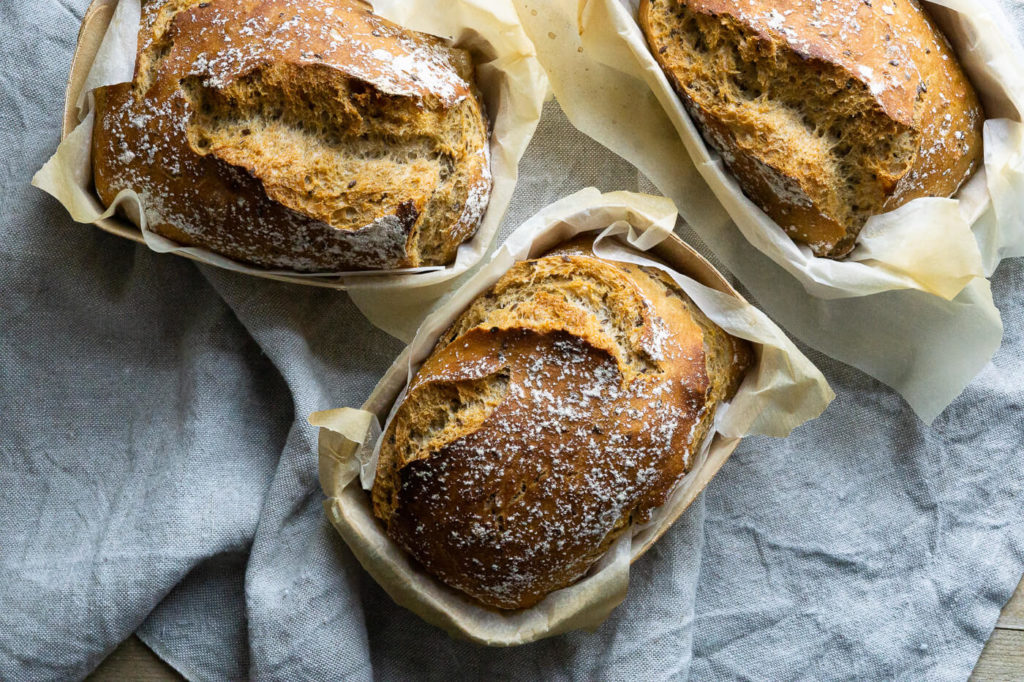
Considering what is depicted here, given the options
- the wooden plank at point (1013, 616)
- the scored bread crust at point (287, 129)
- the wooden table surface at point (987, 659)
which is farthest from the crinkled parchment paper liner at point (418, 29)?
the wooden plank at point (1013, 616)

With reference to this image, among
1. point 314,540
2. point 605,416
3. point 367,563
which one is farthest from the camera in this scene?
point 314,540

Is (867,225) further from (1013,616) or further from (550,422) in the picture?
(1013,616)

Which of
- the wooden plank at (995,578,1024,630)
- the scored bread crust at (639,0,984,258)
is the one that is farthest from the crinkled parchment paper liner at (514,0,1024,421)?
the wooden plank at (995,578,1024,630)

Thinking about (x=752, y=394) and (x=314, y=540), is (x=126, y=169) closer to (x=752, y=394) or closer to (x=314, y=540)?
(x=314, y=540)

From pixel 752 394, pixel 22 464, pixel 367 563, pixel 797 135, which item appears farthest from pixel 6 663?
pixel 797 135

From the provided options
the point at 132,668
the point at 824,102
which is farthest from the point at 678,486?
the point at 132,668

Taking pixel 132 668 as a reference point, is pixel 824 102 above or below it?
above

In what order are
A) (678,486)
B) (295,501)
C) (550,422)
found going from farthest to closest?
(295,501)
(678,486)
(550,422)
